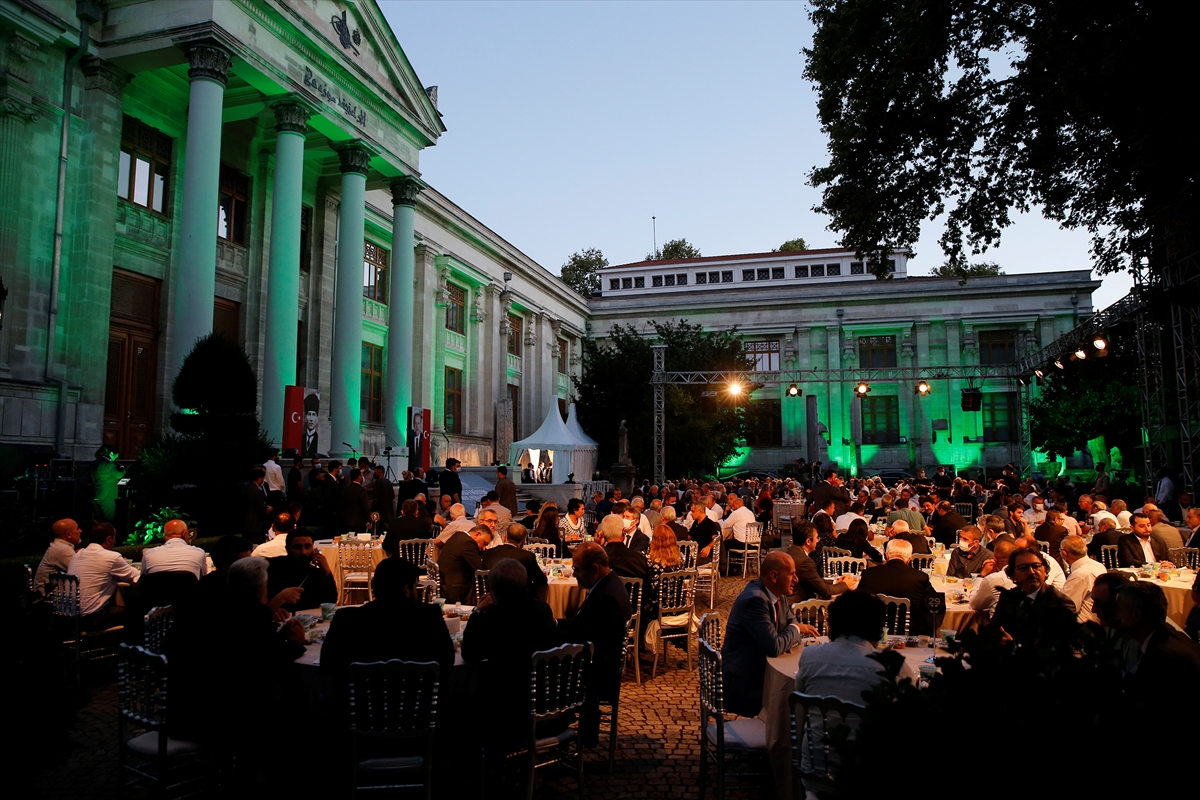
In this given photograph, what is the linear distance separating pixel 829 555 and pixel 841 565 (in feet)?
0.85

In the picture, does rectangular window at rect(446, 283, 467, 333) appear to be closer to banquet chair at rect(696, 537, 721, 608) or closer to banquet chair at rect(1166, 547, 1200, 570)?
banquet chair at rect(696, 537, 721, 608)

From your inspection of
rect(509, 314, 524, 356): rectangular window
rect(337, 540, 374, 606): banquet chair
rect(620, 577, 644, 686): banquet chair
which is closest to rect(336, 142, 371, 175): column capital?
rect(337, 540, 374, 606): banquet chair

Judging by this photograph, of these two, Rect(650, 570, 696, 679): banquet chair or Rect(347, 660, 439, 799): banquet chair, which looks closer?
Rect(347, 660, 439, 799): banquet chair

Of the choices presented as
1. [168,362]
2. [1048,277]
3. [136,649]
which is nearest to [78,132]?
[168,362]

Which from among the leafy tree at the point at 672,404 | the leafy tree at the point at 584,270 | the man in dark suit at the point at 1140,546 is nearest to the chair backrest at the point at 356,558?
the man in dark suit at the point at 1140,546

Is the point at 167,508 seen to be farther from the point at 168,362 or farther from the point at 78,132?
the point at 78,132

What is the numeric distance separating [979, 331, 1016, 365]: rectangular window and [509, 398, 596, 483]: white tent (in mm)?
24083

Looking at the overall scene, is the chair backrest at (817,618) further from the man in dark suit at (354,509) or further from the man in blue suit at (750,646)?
the man in dark suit at (354,509)

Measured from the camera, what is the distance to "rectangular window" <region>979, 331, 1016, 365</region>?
132 feet

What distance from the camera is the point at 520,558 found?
7008 millimetres

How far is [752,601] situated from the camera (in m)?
4.75

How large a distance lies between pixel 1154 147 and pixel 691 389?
86.7 feet

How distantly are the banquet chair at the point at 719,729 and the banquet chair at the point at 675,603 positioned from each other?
2.95m

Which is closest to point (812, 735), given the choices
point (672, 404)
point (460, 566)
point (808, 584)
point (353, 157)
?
point (808, 584)
